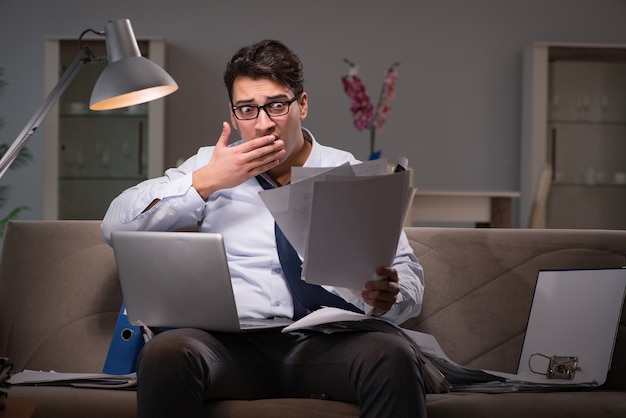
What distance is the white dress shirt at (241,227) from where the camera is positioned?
2.00 metres

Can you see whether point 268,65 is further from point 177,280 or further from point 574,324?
point 574,324

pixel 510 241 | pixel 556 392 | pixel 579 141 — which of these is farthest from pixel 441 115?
pixel 556 392

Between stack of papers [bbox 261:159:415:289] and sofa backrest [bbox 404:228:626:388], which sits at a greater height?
stack of papers [bbox 261:159:415:289]

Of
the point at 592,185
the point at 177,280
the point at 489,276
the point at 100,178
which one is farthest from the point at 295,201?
the point at 592,185

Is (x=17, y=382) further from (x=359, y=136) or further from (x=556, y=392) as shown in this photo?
(x=359, y=136)

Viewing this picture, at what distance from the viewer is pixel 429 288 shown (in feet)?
7.55

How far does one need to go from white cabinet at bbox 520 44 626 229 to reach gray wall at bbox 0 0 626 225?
35cm

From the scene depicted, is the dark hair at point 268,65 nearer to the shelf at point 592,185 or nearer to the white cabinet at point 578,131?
the white cabinet at point 578,131

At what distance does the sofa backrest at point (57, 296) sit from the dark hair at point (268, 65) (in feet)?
2.08

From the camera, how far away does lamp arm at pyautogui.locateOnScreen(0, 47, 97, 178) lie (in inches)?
75.4

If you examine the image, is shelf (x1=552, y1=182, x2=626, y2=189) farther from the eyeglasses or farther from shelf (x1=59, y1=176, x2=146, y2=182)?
the eyeglasses

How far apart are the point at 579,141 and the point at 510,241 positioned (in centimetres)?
398

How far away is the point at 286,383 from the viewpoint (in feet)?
6.17

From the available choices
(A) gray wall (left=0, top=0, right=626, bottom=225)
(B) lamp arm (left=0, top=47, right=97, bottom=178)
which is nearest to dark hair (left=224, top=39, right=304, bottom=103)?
(B) lamp arm (left=0, top=47, right=97, bottom=178)
